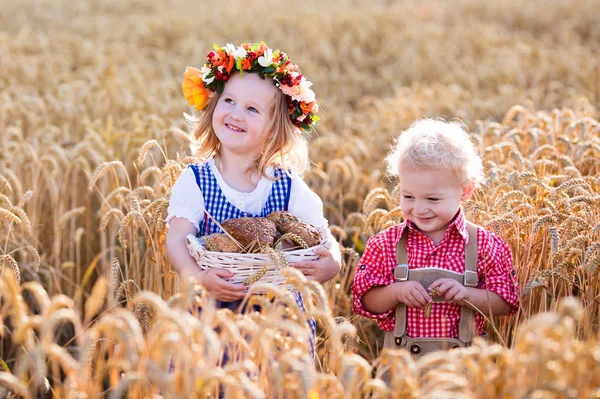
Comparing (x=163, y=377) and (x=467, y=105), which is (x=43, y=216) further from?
(x=467, y=105)

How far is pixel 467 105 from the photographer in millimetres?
7496

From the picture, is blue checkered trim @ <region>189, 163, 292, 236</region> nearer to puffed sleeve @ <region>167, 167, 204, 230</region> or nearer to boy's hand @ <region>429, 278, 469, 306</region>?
puffed sleeve @ <region>167, 167, 204, 230</region>

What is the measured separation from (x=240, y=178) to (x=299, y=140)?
0.34 m

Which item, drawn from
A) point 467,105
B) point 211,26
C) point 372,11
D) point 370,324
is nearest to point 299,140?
point 370,324

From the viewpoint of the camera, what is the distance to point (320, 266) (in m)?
3.00

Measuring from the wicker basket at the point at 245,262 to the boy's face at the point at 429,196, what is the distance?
449 mm

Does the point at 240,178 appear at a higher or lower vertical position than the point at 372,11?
lower

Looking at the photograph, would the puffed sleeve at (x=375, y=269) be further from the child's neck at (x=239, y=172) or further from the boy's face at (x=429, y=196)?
the child's neck at (x=239, y=172)

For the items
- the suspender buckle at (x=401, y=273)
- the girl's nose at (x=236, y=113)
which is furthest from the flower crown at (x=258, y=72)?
the suspender buckle at (x=401, y=273)

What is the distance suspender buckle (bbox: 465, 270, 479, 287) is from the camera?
9.82ft

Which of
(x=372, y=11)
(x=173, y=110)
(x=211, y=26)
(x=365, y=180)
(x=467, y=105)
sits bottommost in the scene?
(x=365, y=180)

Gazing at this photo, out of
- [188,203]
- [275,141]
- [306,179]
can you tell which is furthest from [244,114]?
[306,179]

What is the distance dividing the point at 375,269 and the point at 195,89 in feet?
3.73

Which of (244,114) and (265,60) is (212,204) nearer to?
(244,114)
